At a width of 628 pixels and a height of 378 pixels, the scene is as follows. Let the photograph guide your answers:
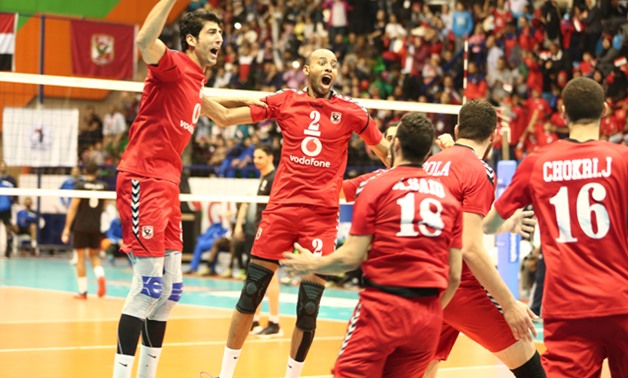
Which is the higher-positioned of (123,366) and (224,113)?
(224,113)

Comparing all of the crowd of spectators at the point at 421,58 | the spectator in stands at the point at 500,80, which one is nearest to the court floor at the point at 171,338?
the crowd of spectators at the point at 421,58

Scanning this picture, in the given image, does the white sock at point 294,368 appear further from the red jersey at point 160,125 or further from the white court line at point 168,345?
the white court line at point 168,345

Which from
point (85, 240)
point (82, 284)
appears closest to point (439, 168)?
point (82, 284)

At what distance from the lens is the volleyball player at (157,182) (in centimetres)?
613

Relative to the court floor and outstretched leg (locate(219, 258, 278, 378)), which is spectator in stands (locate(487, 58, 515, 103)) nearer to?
the court floor

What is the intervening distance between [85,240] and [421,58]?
940 centimetres

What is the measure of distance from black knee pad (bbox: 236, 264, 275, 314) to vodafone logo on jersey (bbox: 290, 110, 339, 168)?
0.84 m

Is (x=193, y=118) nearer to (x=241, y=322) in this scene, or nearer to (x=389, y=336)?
(x=241, y=322)

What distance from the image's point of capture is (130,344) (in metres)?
6.07

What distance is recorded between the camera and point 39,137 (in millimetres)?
20203

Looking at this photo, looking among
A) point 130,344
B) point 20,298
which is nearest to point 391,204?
point 130,344

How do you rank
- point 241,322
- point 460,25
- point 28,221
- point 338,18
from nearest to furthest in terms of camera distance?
point 241,322, point 460,25, point 28,221, point 338,18

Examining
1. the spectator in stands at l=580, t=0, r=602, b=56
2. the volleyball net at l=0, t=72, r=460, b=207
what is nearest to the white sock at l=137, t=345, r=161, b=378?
the volleyball net at l=0, t=72, r=460, b=207

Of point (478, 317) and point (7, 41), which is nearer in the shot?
point (478, 317)
